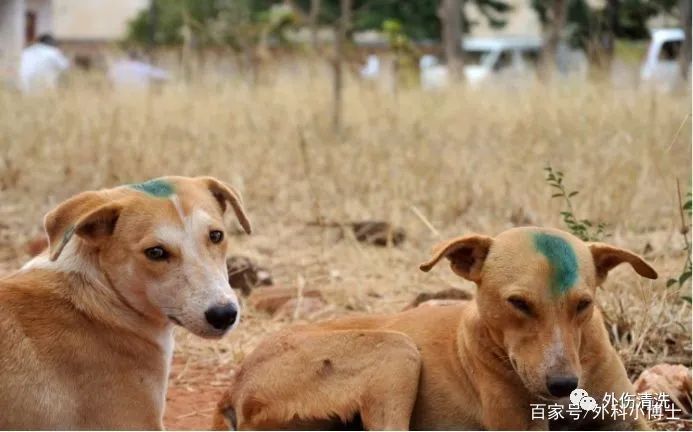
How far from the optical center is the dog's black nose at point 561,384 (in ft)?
12.1

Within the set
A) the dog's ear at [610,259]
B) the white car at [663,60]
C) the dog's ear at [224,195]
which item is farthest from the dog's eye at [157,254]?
the white car at [663,60]

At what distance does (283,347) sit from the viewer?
446 centimetres

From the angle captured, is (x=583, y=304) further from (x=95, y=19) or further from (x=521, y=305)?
(x=95, y=19)

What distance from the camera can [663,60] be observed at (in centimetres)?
2005

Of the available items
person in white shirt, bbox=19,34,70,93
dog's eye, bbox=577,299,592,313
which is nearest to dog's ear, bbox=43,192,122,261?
dog's eye, bbox=577,299,592,313

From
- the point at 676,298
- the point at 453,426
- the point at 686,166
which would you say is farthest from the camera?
the point at 686,166

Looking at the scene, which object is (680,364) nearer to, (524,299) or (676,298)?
(676,298)

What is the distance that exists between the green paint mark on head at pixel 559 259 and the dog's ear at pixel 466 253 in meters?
0.22

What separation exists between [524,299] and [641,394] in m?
1.08

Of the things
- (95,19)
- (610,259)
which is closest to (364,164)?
(610,259)

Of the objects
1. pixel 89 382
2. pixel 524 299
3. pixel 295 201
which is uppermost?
pixel 524 299

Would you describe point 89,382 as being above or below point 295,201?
above

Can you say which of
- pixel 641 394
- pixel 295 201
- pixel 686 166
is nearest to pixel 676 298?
pixel 641 394

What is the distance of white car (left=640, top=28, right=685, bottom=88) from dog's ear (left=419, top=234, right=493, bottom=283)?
24.4ft
